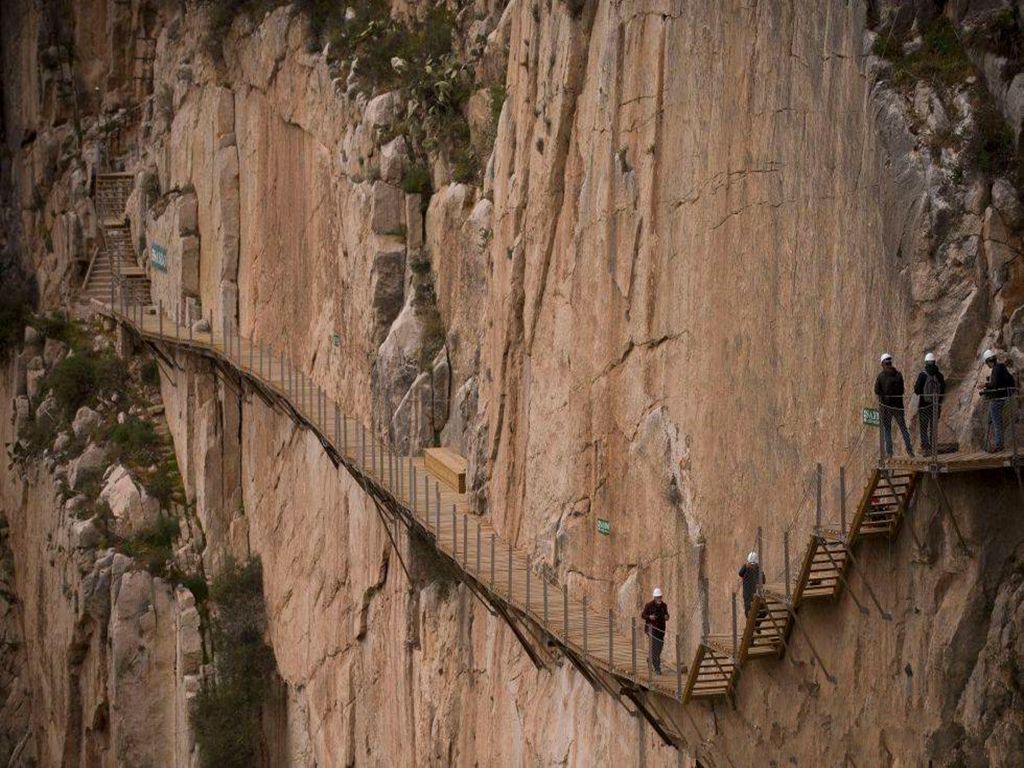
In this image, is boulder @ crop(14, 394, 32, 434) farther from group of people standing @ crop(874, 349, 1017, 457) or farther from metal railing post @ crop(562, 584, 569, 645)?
group of people standing @ crop(874, 349, 1017, 457)

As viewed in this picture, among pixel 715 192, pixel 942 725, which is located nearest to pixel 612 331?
pixel 715 192

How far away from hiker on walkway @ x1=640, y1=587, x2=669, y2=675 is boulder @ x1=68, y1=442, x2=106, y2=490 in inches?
1245

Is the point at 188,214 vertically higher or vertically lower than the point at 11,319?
higher

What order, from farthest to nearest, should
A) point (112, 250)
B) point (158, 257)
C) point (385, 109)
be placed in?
point (112, 250) → point (158, 257) → point (385, 109)

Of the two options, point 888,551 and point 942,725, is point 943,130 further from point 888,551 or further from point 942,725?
point 942,725

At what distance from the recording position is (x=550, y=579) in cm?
3150

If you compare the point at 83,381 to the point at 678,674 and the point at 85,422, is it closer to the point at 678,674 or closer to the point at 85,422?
the point at 85,422

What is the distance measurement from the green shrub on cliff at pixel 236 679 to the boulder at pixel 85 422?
914 cm

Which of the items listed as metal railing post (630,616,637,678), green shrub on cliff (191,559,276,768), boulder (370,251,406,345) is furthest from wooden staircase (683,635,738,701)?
green shrub on cliff (191,559,276,768)

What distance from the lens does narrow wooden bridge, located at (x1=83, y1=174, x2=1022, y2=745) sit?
21844 mm

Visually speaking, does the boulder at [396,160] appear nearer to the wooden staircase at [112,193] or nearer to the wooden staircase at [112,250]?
the wooden staircase at [112,250]

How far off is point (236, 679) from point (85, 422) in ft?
38.6

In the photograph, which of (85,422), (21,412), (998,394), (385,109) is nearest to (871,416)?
(998,394)

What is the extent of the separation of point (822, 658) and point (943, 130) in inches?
214
